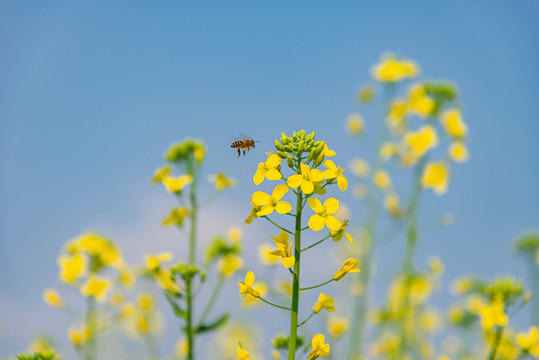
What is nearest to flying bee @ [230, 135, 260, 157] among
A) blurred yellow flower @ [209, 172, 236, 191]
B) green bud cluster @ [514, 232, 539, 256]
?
blurred yellow flower @ [209, 172, 236, 191]

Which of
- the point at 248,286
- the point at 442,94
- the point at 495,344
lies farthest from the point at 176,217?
the point at 442,94

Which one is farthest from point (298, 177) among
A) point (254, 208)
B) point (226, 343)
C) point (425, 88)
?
point (226, 343)

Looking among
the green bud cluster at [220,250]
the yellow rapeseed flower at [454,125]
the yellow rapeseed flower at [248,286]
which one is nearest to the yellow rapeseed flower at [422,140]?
the yellow rapeseed flower at [454,125]

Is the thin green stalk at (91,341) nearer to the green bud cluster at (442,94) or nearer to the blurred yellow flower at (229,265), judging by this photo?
the blurred yellow flower at (229,265)

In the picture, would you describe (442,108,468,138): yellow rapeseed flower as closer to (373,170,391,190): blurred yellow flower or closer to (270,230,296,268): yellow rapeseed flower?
(373,170,391,190): blurred yellow flower

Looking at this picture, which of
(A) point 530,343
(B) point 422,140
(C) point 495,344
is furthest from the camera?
(B) point 422,140

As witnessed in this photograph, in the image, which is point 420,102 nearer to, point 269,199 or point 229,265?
point 229,265

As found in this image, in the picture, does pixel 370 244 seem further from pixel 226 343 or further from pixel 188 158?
pixel 226 343
